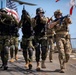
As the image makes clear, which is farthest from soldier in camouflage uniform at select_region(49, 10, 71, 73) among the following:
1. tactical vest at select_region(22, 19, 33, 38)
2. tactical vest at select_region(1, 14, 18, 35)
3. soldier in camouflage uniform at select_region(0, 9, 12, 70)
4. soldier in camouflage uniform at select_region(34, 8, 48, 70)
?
soldier in camouflage uniform at select_region(0, 9, 12, 70)

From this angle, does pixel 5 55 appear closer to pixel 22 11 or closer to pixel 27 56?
pixel 27 56

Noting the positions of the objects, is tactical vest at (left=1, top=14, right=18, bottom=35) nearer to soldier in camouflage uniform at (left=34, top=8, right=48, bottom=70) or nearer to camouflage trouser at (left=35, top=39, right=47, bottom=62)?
soldier in camouflage uniform at (left=34, top=8, right=48, bottom=70)

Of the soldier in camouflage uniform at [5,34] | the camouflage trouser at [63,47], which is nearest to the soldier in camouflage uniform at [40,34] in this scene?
the camouflage trouser at [63,47]

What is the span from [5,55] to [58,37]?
1.62 meters

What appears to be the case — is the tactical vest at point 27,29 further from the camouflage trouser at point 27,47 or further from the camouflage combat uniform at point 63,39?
the camouflage combat uniform at point 63,39

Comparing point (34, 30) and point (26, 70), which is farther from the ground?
point (34, 30)

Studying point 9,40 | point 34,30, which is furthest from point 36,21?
point 9,40

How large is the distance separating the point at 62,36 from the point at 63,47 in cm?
31

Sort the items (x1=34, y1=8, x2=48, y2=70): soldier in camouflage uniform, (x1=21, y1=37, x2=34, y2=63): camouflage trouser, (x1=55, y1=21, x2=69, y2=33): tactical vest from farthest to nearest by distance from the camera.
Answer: (x1=21, y1=37, x2=34, y2=63): camouflage trouser
(x1=34, y1=8, x2=48, y2=70): soldier in camouflage uniform
(x1=55, y1=21, x2=69, y2=33): tactical vest

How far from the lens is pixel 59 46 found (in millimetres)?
9922

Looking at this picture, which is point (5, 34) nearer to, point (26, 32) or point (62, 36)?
point (26, 32)

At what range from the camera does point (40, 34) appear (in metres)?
10.4

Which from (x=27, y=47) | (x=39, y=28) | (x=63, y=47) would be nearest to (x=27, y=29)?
(x=39, y=28)

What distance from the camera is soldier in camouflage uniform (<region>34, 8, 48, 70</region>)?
10.2 metres
